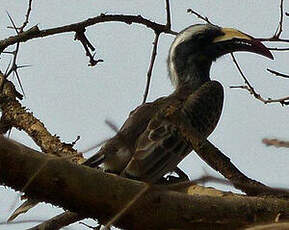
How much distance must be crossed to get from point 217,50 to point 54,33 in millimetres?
2085

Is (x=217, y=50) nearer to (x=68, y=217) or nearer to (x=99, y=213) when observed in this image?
(x=68, y=217)

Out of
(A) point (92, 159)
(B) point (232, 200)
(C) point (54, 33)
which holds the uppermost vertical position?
(C) point (54, 33)

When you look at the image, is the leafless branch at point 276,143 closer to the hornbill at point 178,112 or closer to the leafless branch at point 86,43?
the hornbill at point 178,112

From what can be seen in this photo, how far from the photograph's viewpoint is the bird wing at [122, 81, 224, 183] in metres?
4.11

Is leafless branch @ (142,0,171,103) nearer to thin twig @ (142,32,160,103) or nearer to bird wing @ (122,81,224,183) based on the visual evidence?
thin twig @ (142,32,160,103)

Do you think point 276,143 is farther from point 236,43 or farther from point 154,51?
point 236,43

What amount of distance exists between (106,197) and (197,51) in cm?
413

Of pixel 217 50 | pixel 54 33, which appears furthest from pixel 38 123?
pixel 217 50

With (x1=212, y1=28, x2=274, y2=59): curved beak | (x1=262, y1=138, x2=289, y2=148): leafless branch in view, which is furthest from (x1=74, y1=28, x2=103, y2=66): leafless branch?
(x1=262, y1=138, x2=289, y2=148): leafless branch

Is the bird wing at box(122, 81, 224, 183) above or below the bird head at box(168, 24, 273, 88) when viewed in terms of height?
below

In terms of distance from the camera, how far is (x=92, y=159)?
376 cm

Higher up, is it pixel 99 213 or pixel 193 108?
pixel 193 108

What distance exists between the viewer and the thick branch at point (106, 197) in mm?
2176

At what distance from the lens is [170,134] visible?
4.41m
